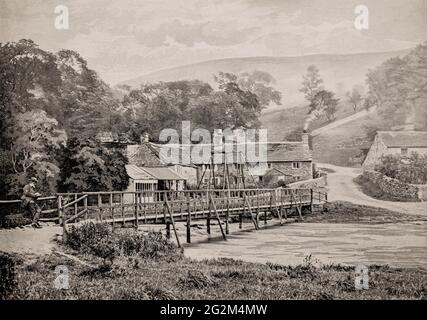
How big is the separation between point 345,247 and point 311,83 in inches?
104

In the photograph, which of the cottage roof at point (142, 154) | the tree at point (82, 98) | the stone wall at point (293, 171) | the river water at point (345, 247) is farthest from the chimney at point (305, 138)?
the tree at point (82, 98)

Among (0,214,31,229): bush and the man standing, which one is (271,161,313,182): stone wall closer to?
the man standing

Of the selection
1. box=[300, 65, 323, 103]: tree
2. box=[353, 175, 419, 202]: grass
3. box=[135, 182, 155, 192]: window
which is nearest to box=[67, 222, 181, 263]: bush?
box=[135, 182, 155, 192]: window

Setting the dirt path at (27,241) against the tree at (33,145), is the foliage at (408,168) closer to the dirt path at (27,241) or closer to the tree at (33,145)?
the tree at (33,145)

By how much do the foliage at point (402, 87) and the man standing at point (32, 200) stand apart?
18.0ft

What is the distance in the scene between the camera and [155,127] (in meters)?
10.2

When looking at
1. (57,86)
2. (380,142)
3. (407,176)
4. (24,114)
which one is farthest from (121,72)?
(407,176)

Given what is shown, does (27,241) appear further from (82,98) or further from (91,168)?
(82,98)

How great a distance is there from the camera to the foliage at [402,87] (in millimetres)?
9094

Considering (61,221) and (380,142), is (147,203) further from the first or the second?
(380,142)

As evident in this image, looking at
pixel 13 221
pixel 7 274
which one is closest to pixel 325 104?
pixel 13 221

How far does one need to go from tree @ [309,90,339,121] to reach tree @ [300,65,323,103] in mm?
104

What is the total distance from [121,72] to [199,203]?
17.8ft
